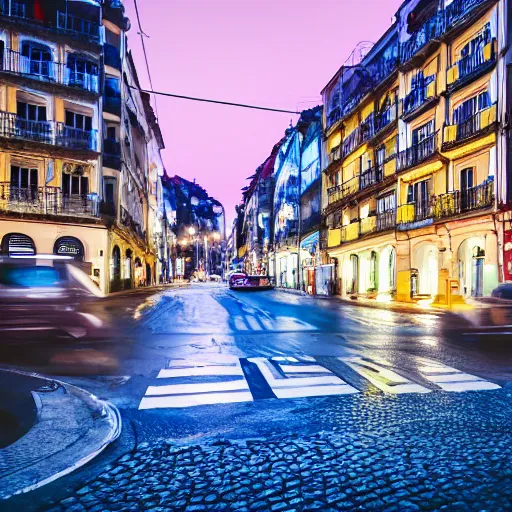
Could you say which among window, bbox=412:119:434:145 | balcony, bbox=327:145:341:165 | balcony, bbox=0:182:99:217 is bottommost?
balcony, bbox=0:182:99:217

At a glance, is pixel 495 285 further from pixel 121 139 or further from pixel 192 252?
pixel 192 252

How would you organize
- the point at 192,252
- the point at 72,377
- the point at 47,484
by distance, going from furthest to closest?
1. the point at 192,252
2. the point at 72,377
3. the point at 47,484

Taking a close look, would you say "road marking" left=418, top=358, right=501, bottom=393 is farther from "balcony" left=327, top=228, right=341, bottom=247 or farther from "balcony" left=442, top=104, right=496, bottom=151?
"balcony" left=327, top=228, right=341, bottom=247

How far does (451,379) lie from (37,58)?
31.1 meters

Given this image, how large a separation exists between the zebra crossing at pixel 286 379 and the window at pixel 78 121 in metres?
26.6

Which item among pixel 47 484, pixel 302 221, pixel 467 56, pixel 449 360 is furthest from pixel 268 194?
pixel 47 484

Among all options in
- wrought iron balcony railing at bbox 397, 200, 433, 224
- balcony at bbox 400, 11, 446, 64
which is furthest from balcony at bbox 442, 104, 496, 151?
balcony at bbox 400, 11, 446, 64

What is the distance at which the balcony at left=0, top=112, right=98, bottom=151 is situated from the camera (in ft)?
84.0

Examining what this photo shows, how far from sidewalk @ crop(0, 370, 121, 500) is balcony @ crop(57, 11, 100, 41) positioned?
95.8 ft

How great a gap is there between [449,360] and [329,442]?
4119 mm

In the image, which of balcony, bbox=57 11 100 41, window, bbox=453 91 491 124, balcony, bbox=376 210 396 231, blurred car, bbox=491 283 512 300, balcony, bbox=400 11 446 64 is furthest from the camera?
balcony, bbox=57 11 100 41

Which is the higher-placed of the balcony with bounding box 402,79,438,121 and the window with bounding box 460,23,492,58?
the window with bounding box 460,23,492,58

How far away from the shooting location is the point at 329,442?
3.36 m

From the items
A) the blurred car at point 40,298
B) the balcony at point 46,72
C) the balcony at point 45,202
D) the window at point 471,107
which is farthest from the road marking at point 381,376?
the balcony at point 46,72
